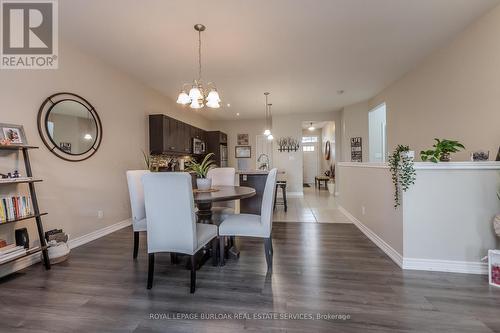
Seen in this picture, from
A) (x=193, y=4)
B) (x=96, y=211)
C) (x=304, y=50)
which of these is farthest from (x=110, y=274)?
(x=304, y=50)

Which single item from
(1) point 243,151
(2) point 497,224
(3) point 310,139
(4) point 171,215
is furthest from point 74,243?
(3) point 310,139

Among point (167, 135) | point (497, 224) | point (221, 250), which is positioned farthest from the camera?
point (167, 135)

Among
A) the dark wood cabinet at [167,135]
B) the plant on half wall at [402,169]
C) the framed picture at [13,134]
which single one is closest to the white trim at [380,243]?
the plant on half wall at [402,169]

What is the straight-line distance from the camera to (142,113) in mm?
4754

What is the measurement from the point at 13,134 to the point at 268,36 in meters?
2.97

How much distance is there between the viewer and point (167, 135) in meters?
5.07

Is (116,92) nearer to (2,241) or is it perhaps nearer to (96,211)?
(96,211)

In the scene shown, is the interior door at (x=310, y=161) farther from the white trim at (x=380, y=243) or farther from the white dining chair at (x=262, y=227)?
the white dining chair at (x=262, y=227)

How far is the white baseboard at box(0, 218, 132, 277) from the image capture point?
2384 mm

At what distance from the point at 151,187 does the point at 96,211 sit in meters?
2.23

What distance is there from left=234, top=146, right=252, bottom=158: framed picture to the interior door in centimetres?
385

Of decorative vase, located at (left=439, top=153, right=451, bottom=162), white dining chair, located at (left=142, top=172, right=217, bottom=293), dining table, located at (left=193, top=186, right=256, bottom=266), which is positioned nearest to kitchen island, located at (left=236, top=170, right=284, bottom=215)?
dining table, located at (left=193, top=186, right=256, bottom=266)

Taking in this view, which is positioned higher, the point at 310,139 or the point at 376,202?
the point at 310,139

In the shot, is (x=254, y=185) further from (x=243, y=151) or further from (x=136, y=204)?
(x=243, y=151)
